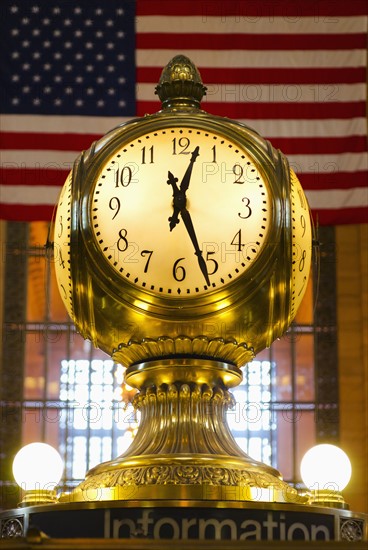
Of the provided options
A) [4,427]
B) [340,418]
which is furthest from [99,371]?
[340,418]

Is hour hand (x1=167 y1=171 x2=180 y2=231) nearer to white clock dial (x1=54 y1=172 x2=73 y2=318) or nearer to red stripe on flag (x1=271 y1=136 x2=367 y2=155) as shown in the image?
white clock dial (x1=54 y1=172 x2=73 y2=318)

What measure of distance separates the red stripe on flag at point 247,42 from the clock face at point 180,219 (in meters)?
5.48

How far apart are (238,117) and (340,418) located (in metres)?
8.42

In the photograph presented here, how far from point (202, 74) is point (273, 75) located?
445 millimetres

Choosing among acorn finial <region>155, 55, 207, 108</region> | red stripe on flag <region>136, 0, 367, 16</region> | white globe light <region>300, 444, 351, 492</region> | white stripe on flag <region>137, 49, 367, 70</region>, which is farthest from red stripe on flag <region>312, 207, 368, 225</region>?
white globe light <region>300, 444, 351, 492</region>

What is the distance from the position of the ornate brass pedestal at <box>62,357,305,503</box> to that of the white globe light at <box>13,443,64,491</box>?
154 millimetres

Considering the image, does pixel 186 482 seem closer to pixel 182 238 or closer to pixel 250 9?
pixel 182 238

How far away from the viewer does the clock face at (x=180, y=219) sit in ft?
6.47

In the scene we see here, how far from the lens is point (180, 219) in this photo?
6.48 feet

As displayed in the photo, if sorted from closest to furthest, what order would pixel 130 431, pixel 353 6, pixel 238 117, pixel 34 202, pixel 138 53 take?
1. pixel 34 202
2. pixel 238 117
3. pixel 138 53
4. pixel 353 6
5. pixel 130 431

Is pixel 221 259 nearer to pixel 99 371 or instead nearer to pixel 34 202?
pixel 34 202

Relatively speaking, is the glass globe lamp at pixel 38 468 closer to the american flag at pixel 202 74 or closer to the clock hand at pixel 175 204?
the clock hand at pixel 175 204

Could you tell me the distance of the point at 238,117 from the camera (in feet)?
24.2

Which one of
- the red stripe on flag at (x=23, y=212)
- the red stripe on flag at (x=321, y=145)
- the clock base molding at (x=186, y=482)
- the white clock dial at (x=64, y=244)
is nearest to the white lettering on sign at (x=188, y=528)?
the clock base molding at (x=186, y=482)
